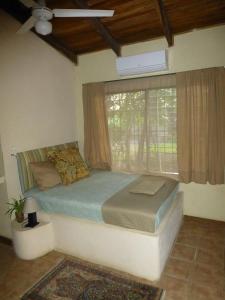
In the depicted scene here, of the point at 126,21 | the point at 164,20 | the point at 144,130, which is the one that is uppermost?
the point at 126,21

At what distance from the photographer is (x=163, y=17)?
2463 millimetres

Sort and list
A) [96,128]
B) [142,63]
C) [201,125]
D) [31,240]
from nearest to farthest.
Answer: [31,240] < [201,125] < [142,63] < [96,128]

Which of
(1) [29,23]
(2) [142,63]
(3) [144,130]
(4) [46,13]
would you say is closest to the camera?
(4) [46,13]

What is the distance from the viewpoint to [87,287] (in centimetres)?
189

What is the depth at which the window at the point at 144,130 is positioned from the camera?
3.11 meters

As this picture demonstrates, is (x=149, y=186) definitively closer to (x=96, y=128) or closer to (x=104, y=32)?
(x=96, y=128)

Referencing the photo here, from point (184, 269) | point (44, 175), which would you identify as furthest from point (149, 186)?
point (44, 175)

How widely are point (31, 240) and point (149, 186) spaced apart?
1.45 meters

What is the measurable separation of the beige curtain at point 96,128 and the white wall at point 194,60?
0.28 metres

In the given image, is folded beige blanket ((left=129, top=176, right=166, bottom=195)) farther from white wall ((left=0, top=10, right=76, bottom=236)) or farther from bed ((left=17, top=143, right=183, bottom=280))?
white wall ((left=0, top=10, right=76, bottom=236))

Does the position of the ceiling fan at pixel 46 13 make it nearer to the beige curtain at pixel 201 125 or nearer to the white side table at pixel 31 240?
the beige curtain at pixel 201 125

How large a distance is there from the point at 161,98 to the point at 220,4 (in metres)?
1.25

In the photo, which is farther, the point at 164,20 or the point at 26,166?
the point at 26,166

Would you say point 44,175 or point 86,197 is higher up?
point 44,175
